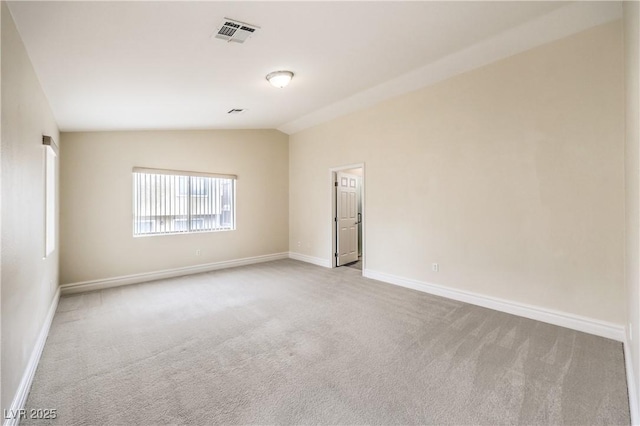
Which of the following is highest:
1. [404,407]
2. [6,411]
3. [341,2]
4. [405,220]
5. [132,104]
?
[341,2]

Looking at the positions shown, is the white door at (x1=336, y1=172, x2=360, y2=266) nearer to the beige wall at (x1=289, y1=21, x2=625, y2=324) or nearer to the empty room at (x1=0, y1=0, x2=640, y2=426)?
the empty room at (x1=0, y1=0, x2=640, y2=426)

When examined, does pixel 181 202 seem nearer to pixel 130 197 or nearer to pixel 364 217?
pixel 130 197

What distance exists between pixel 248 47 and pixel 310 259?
459 cm

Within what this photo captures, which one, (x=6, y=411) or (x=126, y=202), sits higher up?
(x=126, y=202)

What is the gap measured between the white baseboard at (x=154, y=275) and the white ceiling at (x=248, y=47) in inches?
93.8

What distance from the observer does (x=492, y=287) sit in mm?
3604

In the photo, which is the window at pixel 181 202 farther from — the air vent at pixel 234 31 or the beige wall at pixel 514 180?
the air vent at pixel 234 31

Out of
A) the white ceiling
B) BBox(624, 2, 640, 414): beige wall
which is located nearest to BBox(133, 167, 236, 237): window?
the white ceiling

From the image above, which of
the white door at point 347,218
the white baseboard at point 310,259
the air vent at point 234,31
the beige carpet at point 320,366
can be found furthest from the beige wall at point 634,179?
the white baseboard at point 310,259

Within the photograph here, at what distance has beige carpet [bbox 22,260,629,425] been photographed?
1.83 meters

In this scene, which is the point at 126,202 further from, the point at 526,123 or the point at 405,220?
the point at 526,123

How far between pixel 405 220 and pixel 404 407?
3026 millimetres

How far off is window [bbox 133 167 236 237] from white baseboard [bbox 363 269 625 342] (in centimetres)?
382

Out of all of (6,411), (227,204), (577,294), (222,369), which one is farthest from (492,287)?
(227,204)
